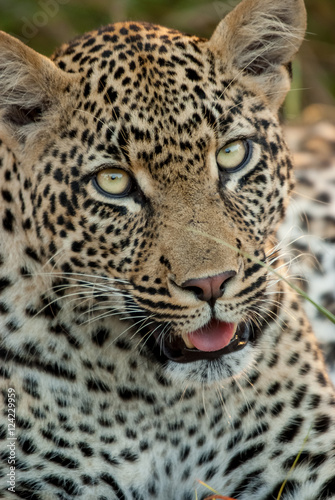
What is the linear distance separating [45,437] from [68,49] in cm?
187

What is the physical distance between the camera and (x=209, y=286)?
367 cm

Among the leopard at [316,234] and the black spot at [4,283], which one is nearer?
the black spot at [4,283]

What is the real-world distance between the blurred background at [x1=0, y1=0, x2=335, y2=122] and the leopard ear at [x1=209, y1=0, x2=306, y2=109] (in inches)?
154

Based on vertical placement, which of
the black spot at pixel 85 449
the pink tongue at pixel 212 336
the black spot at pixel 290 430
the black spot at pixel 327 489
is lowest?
the black spot at pixel 85 449

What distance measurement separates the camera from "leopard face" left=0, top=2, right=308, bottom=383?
3865 millimetres

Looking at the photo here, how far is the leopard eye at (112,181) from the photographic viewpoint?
13.3ft

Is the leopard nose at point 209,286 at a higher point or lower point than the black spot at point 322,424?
higher

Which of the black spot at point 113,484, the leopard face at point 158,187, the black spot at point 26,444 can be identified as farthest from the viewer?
the black spot at point 113,484

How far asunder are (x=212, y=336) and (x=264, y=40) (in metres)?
1.53

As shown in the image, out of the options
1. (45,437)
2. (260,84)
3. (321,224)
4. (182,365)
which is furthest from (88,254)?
(321,224)

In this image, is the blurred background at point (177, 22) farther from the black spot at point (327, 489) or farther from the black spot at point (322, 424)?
the black spot at point (327, 489)

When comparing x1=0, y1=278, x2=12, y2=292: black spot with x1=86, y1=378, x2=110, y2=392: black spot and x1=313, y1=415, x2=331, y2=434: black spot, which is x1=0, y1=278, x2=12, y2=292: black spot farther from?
x1=313, y1=415, x2=331, y2=434: black spot

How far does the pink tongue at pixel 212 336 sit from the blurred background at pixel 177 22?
4829mm

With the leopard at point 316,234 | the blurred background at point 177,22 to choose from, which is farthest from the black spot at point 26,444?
the blurred background at point 177,22
